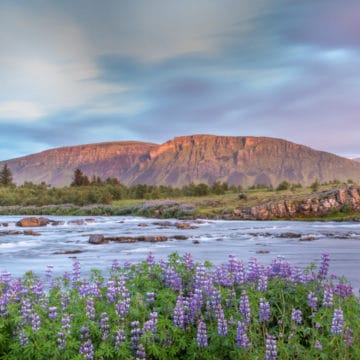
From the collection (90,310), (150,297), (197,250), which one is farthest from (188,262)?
(197,250)

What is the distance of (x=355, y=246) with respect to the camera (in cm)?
2672

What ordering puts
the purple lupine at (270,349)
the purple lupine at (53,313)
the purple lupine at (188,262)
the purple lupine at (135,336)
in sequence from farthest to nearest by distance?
the purple lupine at (188,262) < the purple lupine at (53,313) < the purple lupine at (135,336) < the purple lupine at (270,349)

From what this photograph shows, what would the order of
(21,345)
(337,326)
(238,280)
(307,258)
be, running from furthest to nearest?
(307,258)
(238,280)
(21,345)
(337,326)

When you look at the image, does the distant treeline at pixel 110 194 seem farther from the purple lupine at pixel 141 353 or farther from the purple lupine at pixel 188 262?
the purple lupine at pixel 141 353

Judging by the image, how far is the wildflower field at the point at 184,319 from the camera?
18.5 feet

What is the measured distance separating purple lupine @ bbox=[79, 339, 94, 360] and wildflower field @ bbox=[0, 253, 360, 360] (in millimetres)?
19

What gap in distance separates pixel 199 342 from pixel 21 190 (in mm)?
124156

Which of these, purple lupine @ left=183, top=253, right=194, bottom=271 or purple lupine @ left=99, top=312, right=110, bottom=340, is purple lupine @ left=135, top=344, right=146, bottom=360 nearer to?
purple lupine @ left=99, top=312, right=110, bottom=340

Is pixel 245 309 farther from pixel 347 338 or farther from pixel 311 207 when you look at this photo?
pixel 311 207

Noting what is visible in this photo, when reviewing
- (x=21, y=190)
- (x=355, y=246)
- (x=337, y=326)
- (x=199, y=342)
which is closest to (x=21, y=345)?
(x=199, y=342)

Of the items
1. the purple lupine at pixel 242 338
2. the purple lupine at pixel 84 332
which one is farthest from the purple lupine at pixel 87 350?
the purple lupine at pixel 242 338

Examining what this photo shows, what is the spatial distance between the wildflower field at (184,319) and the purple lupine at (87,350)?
0.02 m

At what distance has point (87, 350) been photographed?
5516mm

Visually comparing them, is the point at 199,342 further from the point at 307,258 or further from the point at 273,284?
the point at 307,258
